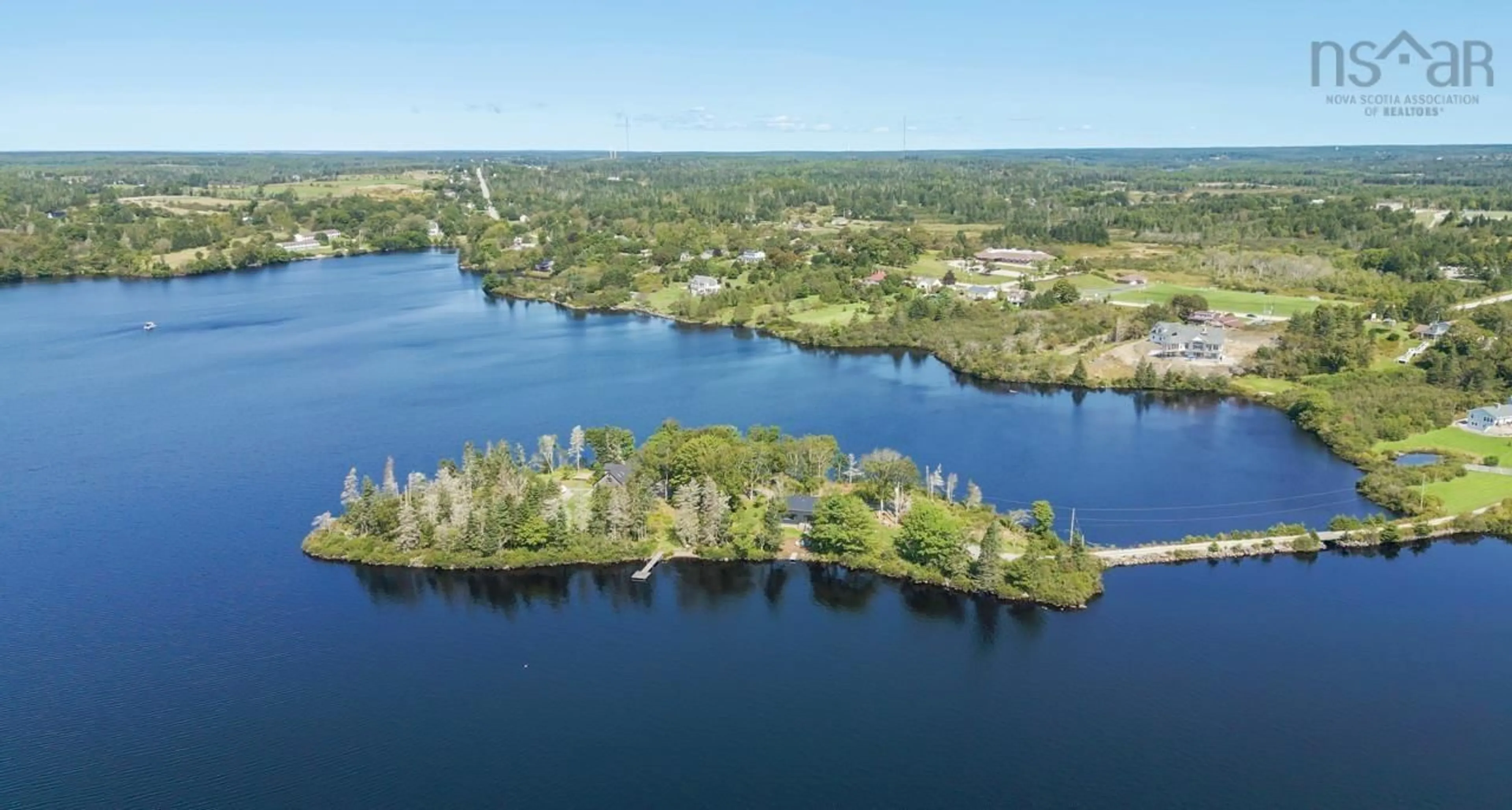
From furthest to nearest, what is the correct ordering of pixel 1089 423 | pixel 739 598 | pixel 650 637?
1. pixel 1089 423
2. pixel 739 598
3. pixel 650 637

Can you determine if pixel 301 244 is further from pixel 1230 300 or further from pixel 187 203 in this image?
pixel 1230 300

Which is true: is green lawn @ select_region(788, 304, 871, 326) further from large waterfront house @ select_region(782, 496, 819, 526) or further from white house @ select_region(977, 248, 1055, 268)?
large waterfront house @ select_region(782, 496, 819, 526)

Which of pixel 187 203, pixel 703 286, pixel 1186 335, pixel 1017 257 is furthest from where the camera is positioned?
pixel 187 203

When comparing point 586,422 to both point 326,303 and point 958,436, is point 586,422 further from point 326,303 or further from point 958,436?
point 326,303

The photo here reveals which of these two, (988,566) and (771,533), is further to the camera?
(771,533)

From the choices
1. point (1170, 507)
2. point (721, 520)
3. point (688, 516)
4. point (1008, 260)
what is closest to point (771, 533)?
point (721, 520)

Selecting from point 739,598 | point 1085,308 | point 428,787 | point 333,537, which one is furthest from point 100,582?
point 1085,308
